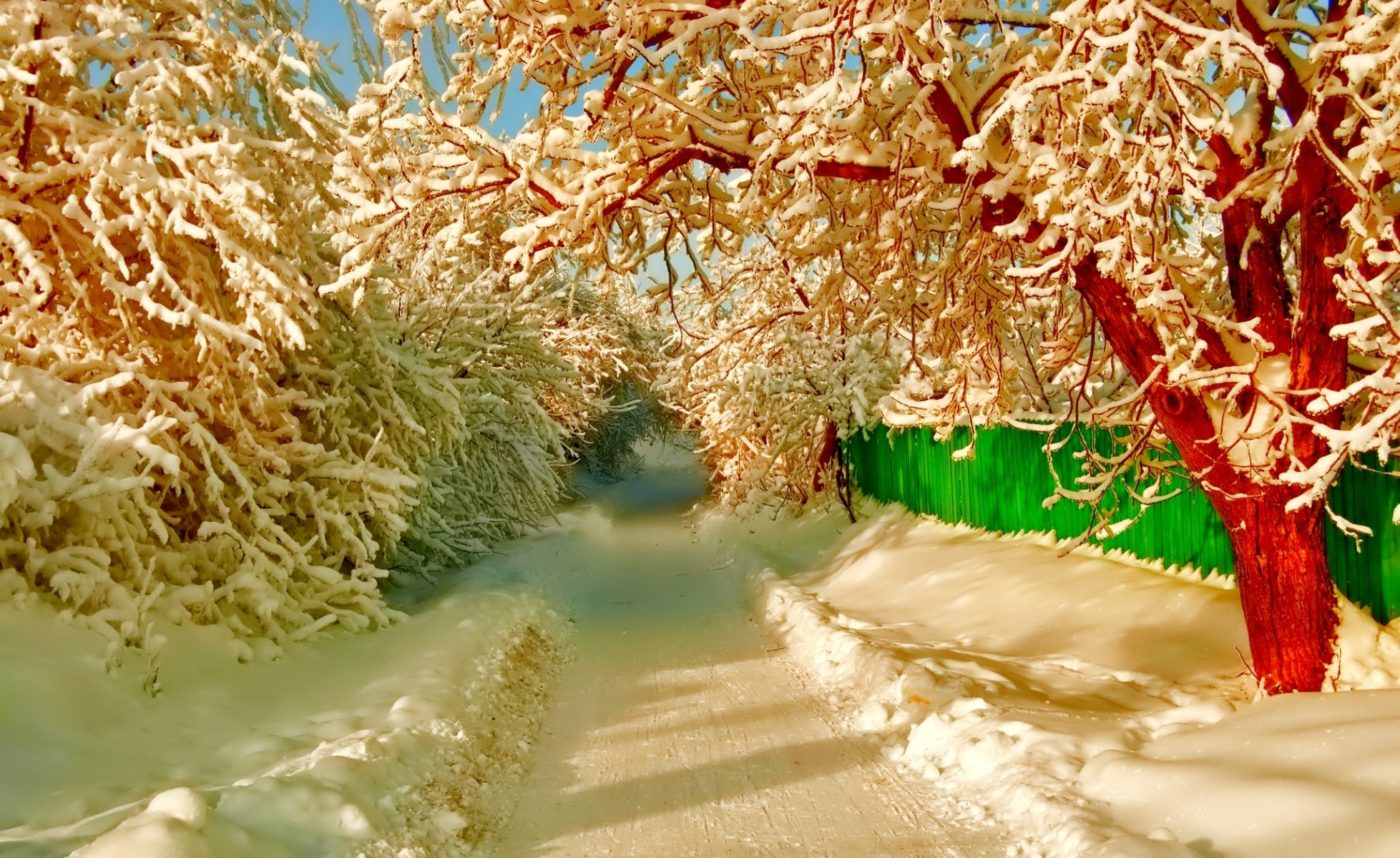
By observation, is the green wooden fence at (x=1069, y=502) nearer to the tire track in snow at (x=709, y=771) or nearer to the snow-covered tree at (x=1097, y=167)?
the snow-covered tree at (x=1097, y=167)

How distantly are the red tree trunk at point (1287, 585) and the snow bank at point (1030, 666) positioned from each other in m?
0.45

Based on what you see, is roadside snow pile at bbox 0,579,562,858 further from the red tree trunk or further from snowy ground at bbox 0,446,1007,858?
the red tree trunk

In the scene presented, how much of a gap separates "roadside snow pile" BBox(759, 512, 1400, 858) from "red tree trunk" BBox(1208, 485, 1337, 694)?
260mm

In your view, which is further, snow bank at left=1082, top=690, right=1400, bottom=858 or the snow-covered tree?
Result: the snow-covered tree

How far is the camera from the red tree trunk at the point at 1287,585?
17.8 ft

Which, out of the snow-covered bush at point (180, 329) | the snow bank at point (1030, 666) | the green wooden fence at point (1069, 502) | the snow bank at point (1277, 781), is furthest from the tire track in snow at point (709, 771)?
the snow-covered bush at point (180, 329)

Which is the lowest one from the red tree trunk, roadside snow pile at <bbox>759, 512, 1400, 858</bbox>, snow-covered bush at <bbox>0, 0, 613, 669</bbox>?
roadside snow pile at <bbox>759, 512, 1400, 858</bbox>

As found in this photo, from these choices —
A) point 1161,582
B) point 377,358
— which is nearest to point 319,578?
point 377,358

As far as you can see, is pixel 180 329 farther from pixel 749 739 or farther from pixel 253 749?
pixel 749 739

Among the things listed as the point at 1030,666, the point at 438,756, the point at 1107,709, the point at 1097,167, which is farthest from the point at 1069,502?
the point at 438,756

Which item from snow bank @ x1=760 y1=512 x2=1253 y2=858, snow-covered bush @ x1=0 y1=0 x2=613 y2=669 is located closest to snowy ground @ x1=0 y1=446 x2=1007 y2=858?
snow bank @ x1=760 y1=512 x2=1253 y2=858

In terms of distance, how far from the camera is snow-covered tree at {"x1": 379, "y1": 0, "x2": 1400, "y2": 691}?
13.8ft

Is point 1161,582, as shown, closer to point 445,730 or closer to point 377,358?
point 445,730

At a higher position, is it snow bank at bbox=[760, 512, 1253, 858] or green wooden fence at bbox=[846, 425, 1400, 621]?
green wooden fence at bbox=[846, 425, 1400, 621]
